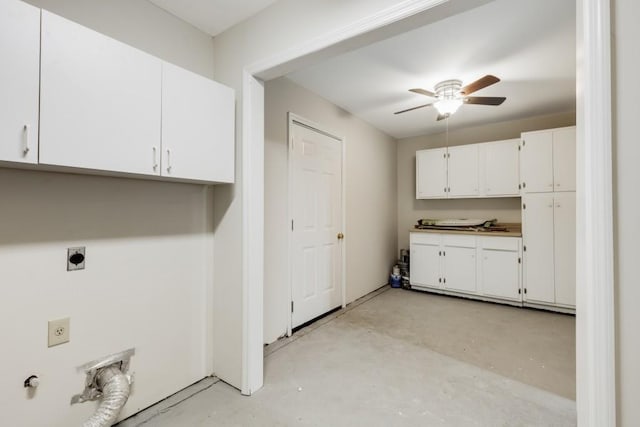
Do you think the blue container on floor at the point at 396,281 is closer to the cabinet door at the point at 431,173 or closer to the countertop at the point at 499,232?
the countertop at the point at 499,232

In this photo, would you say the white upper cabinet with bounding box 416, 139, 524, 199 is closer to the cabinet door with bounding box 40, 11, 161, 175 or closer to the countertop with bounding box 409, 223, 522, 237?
the countertop with bounding box 409, 223, 522, 237

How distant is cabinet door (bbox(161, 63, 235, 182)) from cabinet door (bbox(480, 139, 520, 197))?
142 inches

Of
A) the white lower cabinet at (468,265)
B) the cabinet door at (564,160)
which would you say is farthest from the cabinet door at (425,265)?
the cabinet door at (564,160)

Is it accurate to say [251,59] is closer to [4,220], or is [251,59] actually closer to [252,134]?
[252,134]

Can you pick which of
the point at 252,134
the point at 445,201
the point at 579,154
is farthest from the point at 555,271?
the point at 252,134

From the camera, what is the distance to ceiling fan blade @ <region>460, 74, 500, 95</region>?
233 cm

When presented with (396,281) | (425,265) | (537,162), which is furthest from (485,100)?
(396,281)

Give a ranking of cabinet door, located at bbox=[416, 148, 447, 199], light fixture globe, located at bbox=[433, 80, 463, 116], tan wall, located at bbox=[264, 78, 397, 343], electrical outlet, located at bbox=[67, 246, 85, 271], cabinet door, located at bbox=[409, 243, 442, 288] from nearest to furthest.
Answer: electrical outlet, located at bbox=[67, 246, 85, 271]
tan wall, located at bbox=[264, 78, 397, 343]
light fixture globe, located at bbox=[433, 80, 463, 116]
cabinet door, located at bbox=[409, 243, 442, 288]
cabinet door, located at bbox=[416, 148, 447, 199]

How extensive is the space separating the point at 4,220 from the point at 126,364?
3.22ft

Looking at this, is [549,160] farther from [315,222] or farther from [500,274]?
[315,222]

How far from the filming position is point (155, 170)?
1517mm

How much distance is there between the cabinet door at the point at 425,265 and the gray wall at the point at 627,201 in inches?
135

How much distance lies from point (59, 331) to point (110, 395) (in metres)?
0.41

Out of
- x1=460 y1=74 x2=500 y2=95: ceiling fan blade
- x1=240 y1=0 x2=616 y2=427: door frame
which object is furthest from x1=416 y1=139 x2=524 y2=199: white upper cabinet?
x1=240 y1=0 x2=616 y2=427: door frame
